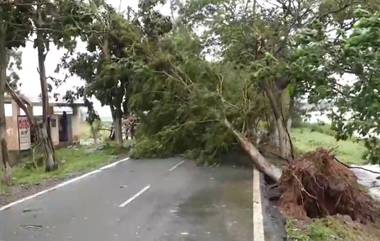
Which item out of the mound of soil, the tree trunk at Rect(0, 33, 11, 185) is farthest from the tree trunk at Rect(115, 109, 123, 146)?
the mound of soil

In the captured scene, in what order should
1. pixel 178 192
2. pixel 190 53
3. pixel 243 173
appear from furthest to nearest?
1. pixel 190 53
2. pixel 243 173
3. pixel 178 192

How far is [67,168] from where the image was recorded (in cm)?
2041

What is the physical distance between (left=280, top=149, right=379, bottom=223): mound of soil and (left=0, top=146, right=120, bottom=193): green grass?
7.48m

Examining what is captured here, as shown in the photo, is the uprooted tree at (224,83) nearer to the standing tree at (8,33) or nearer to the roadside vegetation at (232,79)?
the roadside vegetation at (232,79)

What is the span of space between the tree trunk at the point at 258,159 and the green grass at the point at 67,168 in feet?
17.2

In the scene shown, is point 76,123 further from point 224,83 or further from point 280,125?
point 280,125

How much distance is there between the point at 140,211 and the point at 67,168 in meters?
10.1

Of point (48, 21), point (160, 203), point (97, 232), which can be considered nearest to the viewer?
point (97, 232)

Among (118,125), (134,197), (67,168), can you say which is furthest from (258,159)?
(118,125)

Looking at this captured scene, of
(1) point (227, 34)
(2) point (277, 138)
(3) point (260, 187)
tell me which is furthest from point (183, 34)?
(3) point (260, 187)

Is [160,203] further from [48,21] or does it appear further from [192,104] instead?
[48,21]

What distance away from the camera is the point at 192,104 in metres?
20.0

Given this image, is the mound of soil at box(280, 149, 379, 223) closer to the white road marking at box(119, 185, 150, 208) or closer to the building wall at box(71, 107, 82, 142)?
the white road marking at box(119, 185, 150, 208)

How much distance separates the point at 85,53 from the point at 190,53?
381 inches
